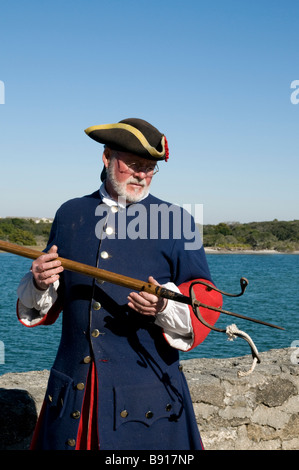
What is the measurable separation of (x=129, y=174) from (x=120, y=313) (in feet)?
2.20

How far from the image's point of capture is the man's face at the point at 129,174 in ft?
9.14

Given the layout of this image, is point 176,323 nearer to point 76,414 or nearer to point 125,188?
point 76,414

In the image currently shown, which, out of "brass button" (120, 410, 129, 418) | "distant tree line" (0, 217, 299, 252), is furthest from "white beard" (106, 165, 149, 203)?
"distant tree line" (0, 217, 299, 252)

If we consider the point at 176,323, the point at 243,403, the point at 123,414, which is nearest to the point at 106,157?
the point at 176,323

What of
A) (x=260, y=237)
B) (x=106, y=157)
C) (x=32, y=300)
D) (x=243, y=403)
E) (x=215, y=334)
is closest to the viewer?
(x=32, y=300)

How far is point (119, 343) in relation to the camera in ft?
8.71

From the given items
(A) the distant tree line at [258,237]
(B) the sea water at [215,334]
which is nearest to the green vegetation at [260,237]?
(A) the distant tree line at [258,237]

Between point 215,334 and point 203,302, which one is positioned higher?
point 203,302

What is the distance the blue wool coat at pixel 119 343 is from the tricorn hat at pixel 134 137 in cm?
28

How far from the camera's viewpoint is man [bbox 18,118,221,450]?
2568 mm

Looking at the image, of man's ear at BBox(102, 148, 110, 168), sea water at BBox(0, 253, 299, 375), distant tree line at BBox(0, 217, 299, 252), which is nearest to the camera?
man's ear at BBox(102, 148, 110, 168)

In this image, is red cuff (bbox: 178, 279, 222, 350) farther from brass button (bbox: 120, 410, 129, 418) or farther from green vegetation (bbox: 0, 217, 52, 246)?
green vegetation (bbox: 0, 217, 52, 246)

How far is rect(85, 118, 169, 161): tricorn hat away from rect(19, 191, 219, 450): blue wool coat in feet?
0.91

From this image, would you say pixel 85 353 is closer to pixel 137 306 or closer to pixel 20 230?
pixel 137 306
